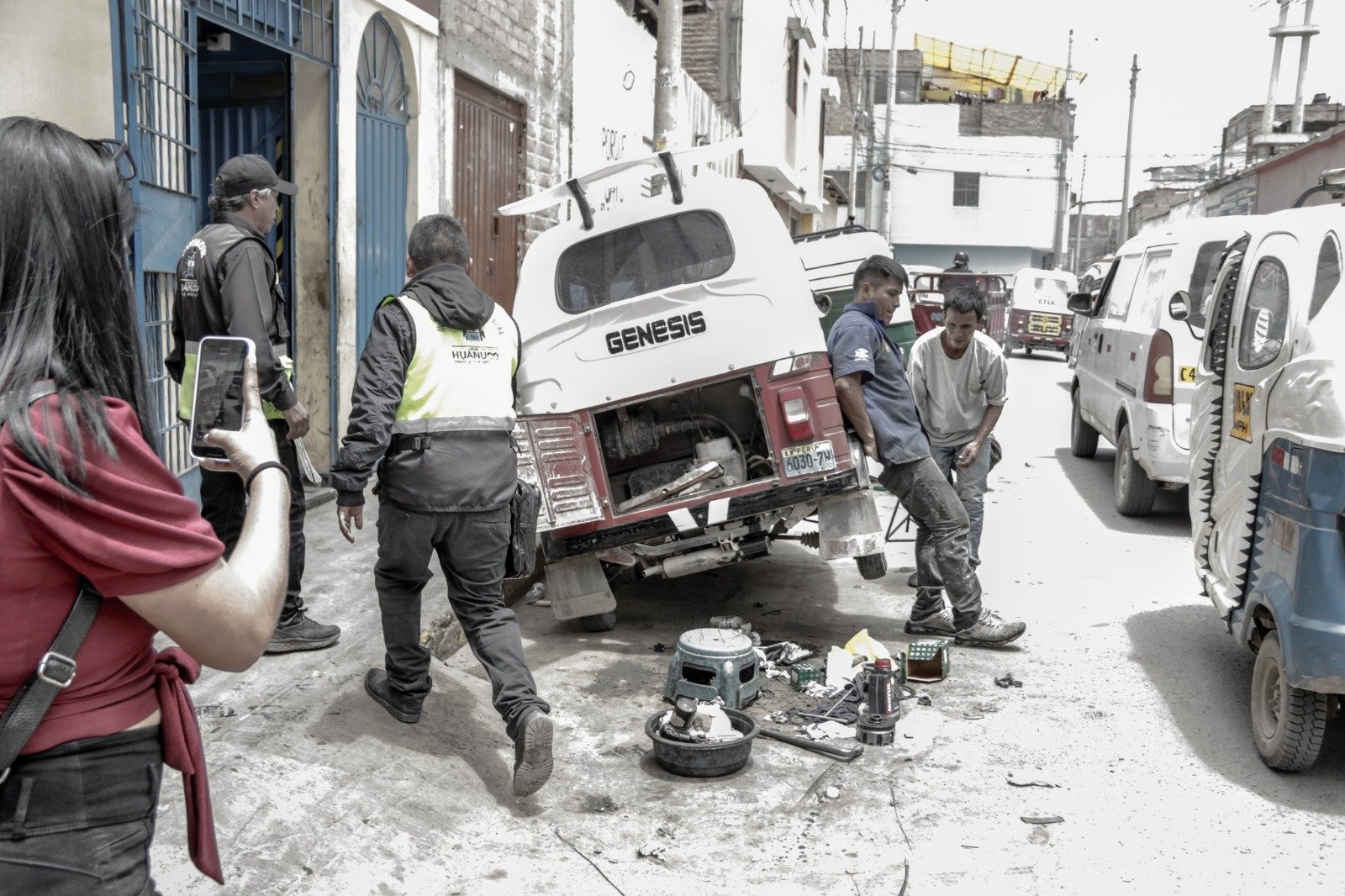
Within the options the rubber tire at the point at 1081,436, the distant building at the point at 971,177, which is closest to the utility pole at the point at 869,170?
the distant building at the point at 971,177

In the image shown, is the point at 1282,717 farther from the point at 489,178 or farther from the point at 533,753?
the point at 489,178

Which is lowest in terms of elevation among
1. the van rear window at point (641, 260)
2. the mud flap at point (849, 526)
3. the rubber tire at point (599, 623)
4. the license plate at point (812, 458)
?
the rubber tire at point (599, 623)

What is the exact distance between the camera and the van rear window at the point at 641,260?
6.45 meters

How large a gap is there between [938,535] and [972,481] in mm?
871

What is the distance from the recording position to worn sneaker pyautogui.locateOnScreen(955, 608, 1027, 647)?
6273 mm

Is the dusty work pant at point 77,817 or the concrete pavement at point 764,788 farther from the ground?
the dusty work pant at point 77,817

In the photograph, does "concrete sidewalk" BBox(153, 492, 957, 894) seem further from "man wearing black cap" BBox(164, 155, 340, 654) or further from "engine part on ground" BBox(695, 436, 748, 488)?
"engine part on ground" BBox(695, 436, 748, 488)

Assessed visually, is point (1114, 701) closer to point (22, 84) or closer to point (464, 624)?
point (464, 624)

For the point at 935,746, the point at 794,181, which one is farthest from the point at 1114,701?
the point at 794,181

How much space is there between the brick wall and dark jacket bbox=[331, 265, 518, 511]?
5.88 meters

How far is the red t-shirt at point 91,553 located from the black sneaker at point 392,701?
3.10 m

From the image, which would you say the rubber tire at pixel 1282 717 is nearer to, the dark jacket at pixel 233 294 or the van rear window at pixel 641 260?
the van rear window at pixel 641 260

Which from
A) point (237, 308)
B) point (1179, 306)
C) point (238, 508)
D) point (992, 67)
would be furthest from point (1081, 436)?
point (992, 67)

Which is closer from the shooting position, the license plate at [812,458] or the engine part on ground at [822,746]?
the engine part on ground at [822,746]
